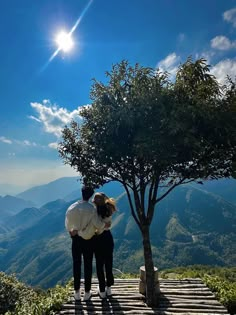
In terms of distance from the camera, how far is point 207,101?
952 cm

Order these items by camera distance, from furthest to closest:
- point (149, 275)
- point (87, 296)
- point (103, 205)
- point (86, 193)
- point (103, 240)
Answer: point (149, 275) → point (87, 296) → point (103, 240) → point (103, 205) → point (86, 193)

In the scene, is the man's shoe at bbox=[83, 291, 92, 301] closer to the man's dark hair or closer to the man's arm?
the man's arm

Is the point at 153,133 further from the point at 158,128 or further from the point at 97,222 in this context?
the point at 97,222

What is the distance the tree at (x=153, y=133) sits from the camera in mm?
8859

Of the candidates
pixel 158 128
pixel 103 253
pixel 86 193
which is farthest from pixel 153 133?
pixel 103 253

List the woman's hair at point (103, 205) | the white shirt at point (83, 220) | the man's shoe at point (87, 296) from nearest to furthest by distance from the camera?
the white shirt at point (83, 220) → the woman's hair at point (103, 205) → the man's shoe at point (87, 296)

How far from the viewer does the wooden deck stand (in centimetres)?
991

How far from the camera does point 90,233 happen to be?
401 inches

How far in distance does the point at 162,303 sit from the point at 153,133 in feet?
19.0

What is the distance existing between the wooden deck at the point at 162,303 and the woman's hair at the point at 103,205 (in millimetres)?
2862

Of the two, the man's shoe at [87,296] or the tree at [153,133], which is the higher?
the tree at [153,133]

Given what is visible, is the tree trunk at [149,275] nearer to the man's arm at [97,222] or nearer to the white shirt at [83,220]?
the man's arm at [97,222]

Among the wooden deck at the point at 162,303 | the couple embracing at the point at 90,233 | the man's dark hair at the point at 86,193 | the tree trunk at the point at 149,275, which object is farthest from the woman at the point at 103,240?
the tree trunk at the point at 149,275

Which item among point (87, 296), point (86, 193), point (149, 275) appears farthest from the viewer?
point (149, 275)
